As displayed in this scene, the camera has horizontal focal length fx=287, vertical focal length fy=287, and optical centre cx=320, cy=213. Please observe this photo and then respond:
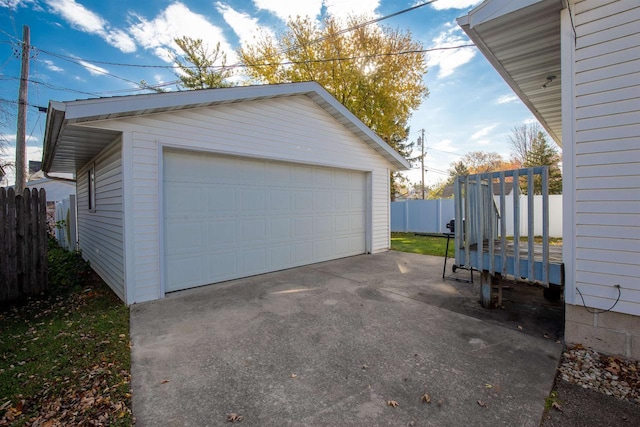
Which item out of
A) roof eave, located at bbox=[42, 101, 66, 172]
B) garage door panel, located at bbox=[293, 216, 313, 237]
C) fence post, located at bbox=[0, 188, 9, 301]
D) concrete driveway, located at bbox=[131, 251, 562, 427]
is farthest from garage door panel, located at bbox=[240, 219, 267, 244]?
fence post, located at bbox=[0, 188, 9, 301]

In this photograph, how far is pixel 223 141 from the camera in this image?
17.4ft

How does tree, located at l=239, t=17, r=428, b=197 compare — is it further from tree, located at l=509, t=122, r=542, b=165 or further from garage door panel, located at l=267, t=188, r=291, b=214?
tree, located at l=509, t=122, r=542, b=165

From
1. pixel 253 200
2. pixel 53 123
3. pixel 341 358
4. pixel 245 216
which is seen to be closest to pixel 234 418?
pixel 341 358

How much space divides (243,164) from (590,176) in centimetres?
520

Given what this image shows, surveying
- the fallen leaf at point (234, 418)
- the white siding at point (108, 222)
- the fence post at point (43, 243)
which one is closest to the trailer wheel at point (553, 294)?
the fallen leaf at point (234, 418)

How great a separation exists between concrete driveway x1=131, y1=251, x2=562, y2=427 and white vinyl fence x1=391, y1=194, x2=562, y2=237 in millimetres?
9727

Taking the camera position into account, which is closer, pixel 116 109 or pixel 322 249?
pixel 116 109

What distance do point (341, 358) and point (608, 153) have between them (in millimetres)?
3295

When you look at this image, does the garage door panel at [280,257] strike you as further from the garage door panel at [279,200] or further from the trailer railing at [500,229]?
the trailer railing at [500,229]

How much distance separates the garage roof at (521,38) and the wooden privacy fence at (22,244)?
6.94 metres

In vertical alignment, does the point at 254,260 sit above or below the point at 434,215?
below

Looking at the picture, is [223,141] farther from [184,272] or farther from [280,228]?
[184,272]

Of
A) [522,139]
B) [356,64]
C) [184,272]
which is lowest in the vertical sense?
[184,272]

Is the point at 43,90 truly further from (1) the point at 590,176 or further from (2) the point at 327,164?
(1) the point at 590,176
